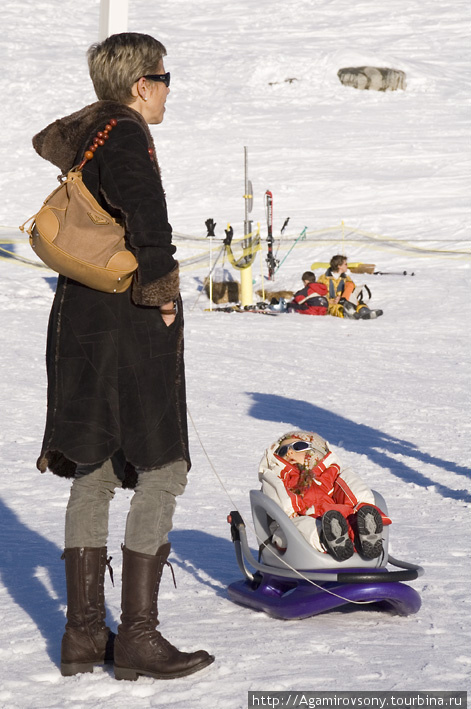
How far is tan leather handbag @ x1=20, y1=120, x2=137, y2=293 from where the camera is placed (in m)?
2.70

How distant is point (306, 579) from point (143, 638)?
0.87 meters

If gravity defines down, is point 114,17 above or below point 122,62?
above

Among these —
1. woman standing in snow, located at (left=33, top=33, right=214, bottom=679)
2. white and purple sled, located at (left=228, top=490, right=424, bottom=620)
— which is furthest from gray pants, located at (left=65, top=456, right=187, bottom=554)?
white and purple sled, located at (left=228, top=490, right=424, bottom=620)

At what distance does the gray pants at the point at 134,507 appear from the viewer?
2.86 m

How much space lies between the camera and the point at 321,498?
3842 millimetres

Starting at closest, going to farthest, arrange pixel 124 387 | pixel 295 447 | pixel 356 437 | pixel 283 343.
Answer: pixel 124 387 < pixel 295 447 < pixel 356 437 < pixel 283 343

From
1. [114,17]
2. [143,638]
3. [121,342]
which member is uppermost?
[114,17]

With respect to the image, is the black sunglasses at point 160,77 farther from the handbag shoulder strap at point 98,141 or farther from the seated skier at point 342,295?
the seated skier at point 342,295

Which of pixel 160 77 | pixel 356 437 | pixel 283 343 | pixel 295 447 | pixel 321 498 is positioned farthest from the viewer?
pixel 283 343

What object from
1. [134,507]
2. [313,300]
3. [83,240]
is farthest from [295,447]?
[313,300]

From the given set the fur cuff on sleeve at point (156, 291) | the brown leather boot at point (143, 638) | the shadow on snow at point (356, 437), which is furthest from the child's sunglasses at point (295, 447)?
the shadow on snow at point (356, 437)

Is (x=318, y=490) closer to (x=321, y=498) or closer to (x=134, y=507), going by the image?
(x=321, y=498)

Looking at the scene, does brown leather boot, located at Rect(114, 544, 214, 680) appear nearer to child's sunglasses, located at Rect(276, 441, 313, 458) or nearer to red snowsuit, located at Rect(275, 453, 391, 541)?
red snowsuit, located at Rect(275, 453, 391, 541)

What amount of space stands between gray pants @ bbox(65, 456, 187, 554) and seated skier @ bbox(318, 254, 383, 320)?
11763 millimetres
